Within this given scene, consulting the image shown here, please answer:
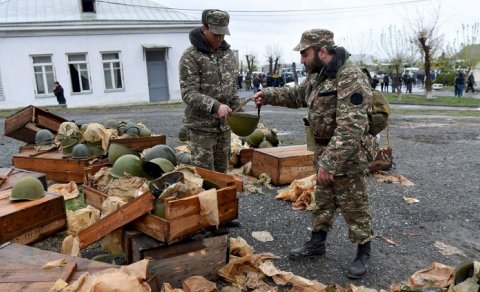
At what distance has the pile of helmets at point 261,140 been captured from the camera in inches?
279

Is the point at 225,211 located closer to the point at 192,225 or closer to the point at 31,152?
the point at 192,225

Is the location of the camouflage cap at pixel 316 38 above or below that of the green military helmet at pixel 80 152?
above

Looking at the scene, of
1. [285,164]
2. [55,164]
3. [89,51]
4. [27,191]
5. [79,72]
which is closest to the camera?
[27,191]

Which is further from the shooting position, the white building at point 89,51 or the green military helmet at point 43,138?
the white building at point 89,51

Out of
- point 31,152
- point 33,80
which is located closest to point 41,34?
point 33,80

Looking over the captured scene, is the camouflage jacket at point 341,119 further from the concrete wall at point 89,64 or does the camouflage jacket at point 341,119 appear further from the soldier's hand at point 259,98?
the concrete wall at point 89,64

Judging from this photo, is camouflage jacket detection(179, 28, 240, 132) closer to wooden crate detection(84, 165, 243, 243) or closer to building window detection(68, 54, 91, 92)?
wooden crate detection(84, 165, 243, 243)

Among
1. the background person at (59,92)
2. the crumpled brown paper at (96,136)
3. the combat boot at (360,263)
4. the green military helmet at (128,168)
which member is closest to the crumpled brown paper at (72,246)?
the green military helmet at (128,168)

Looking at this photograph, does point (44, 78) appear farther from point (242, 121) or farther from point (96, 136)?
point (242, 121)

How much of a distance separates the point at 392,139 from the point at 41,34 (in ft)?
63.7

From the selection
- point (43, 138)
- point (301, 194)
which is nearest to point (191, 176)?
point (301, 194)

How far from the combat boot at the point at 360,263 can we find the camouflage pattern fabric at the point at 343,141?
0.38ft

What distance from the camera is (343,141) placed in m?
3.17

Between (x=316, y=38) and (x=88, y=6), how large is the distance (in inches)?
942
